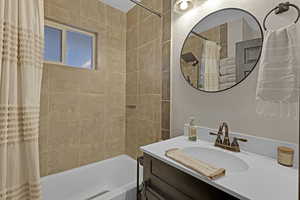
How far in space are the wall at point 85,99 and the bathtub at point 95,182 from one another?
0.10 metres

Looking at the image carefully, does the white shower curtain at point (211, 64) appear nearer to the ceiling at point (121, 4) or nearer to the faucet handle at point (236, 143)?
the faucet handle at point (236, 143)

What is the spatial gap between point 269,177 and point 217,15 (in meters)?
1.12

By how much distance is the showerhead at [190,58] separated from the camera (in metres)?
1.25

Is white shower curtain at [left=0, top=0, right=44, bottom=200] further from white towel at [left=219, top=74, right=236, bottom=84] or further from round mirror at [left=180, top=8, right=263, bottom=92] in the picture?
white towel at [left=219, top=74, right=236, bottom=84]

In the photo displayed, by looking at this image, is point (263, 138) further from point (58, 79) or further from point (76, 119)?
point (58, 79)

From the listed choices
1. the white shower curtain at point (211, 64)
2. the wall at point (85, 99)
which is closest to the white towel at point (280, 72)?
the white shower curtain at point (211, 64)

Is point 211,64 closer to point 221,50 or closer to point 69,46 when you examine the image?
point 221,50

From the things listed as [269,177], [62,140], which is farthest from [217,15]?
[62,140]

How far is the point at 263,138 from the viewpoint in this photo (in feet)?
2.82

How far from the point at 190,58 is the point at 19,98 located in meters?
1.33

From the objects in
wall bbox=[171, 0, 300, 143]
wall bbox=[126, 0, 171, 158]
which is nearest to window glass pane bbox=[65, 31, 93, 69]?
wall bbox=[126, 0, 171, 158]

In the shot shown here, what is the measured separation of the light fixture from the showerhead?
0.42 meters

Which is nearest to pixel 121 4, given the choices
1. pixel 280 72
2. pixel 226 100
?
pixel 226 100

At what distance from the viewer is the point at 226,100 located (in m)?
1.05
